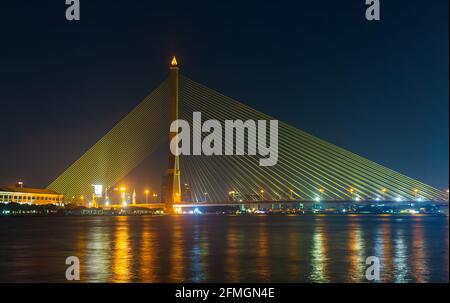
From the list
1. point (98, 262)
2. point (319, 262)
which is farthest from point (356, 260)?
point (98, 262)

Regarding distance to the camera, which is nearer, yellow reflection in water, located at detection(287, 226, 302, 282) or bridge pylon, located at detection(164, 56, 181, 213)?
yellow reflection in water, located at detection(287, 226, 302, 282)

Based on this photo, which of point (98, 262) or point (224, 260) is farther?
point (224, 260)

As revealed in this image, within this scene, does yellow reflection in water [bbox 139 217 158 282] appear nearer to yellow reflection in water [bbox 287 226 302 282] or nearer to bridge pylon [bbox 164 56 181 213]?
yellow reflection in water [bbox 287 226 302 282]

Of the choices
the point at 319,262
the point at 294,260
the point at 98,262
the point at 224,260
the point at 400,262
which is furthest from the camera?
the point at 224,260

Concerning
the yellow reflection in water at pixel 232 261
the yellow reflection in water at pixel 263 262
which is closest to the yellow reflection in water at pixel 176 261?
the yellow reflection in water at pixel 232 261

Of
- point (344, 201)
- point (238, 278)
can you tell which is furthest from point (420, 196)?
point (238, 278)

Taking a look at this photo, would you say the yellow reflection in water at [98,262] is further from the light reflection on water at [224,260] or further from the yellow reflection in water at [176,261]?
the yellow reflection in water at [176,261]

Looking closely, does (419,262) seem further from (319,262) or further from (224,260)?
(224,260)

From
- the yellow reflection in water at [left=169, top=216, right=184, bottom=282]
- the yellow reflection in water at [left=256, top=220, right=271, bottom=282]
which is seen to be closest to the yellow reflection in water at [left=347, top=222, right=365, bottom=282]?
the yellow reflection in water at [left=256, top=220, right=271, bottom=282]

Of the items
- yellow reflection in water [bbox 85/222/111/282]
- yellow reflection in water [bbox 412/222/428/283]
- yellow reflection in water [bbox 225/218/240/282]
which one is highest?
yellow reflection in water [bbox 85/222/111/282]

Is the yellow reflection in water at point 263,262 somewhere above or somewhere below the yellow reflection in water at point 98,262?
below

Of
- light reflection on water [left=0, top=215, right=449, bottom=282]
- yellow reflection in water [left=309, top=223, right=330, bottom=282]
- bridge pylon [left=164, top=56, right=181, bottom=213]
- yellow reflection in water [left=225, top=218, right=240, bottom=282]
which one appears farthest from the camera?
bridge pylon [left=164, top=56, right=181, bottom=213]

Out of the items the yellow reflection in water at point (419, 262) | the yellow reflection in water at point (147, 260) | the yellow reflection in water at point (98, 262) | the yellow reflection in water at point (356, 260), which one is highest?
the yellow reflection in water at point (98, 262)

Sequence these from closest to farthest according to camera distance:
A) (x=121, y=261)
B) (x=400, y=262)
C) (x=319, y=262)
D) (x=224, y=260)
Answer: (x=319, y=262), (x=121, y=261), (x=400, y=262), (x=224, y=260)
